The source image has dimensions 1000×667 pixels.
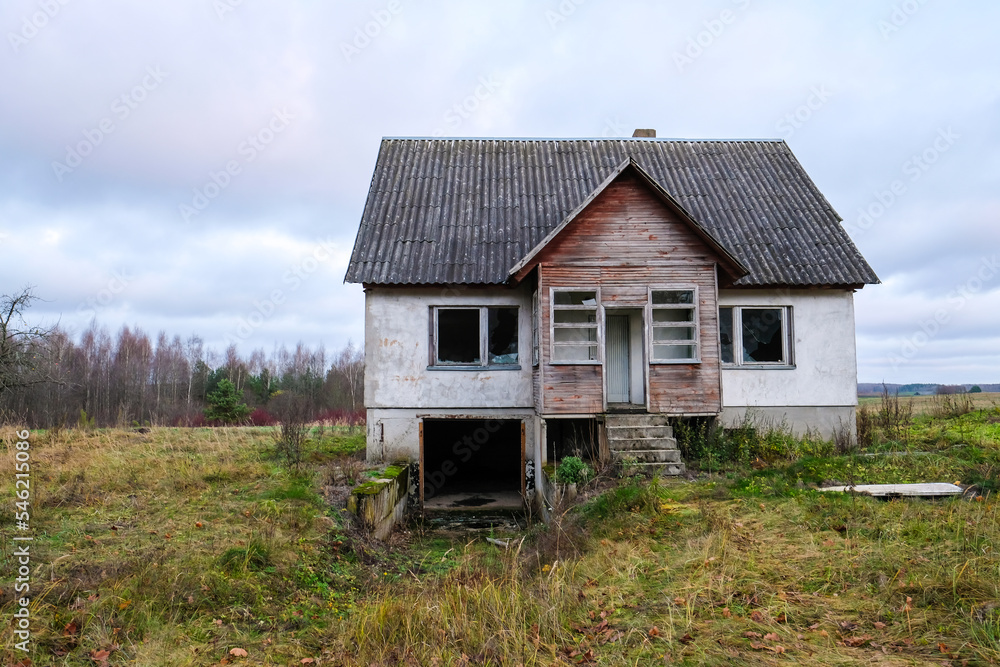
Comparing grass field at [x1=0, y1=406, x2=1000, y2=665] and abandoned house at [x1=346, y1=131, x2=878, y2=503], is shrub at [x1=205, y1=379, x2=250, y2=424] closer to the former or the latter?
abandoned house at [x1=346, y1=131, x2=878, y2=503]

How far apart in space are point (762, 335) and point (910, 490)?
21.8 feet

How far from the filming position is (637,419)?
1235 cm

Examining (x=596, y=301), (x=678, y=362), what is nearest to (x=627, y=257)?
(x=596, y=301)

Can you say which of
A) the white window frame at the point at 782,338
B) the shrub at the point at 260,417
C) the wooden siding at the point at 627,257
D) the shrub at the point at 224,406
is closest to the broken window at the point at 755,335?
the white window frame at the point at 782,338

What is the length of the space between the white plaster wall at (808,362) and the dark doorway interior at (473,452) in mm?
6674

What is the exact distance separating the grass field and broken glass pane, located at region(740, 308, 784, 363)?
4.71m

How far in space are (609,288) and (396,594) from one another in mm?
8214

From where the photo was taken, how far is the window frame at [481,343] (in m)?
14.4

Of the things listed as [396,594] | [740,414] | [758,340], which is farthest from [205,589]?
[758,340]

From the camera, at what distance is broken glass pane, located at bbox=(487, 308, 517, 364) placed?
47.9ft

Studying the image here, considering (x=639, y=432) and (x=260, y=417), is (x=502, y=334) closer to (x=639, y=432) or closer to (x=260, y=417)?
(x=639, y=432)

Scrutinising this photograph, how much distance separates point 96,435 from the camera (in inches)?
615

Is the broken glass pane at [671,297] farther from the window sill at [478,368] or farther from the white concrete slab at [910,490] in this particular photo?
the white concrete slab at [910,490]

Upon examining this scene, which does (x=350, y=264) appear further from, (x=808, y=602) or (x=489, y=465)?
A: (x=808, y=602)
